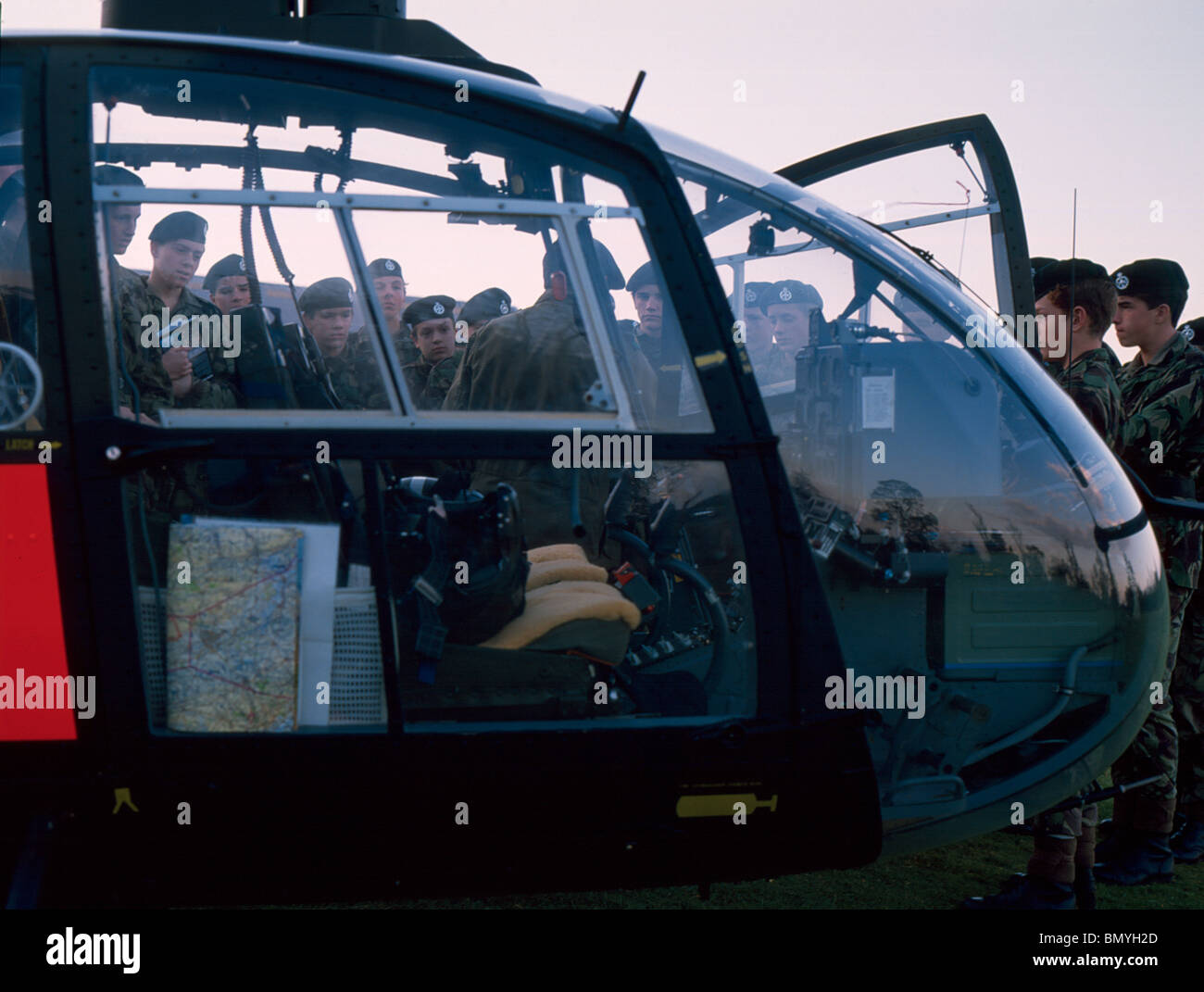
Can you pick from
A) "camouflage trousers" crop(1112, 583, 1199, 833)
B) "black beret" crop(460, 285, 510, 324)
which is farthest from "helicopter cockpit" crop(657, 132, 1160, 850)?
"camouflage trousers" crop(1112, 583, 1199, 833)

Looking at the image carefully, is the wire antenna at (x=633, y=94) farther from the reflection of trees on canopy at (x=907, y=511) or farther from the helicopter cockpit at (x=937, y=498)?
the reflection of trees on canopy at (x=907, y=511)

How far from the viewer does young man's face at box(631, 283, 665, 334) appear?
108 inches

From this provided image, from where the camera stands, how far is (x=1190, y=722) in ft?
15.5

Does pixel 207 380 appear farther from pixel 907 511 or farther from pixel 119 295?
pixel 907 511

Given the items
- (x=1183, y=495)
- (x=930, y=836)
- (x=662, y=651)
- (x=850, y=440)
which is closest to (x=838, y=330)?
(x=850, y=440)

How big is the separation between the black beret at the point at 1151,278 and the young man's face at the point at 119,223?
4.30 m

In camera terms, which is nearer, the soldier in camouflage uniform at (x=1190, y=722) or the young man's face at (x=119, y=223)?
the young man's face at (x=119, y=223)

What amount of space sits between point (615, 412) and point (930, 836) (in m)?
1.46

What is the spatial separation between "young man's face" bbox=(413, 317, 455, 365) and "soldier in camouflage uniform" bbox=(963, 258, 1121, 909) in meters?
1.75

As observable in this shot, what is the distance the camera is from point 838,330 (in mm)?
3074

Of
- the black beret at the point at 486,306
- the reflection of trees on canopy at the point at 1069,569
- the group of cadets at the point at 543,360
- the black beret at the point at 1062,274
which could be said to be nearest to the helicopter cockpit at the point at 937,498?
the reflection of trees on canopy at the point at 1069,569

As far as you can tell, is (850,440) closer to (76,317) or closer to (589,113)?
(589,113)

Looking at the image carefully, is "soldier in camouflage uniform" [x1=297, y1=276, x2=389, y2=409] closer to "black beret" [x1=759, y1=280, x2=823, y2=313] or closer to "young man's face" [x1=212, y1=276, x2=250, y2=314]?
"young man's face" [x1=212, y1=276, x2=250, y2=314]

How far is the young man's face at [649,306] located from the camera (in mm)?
2732
